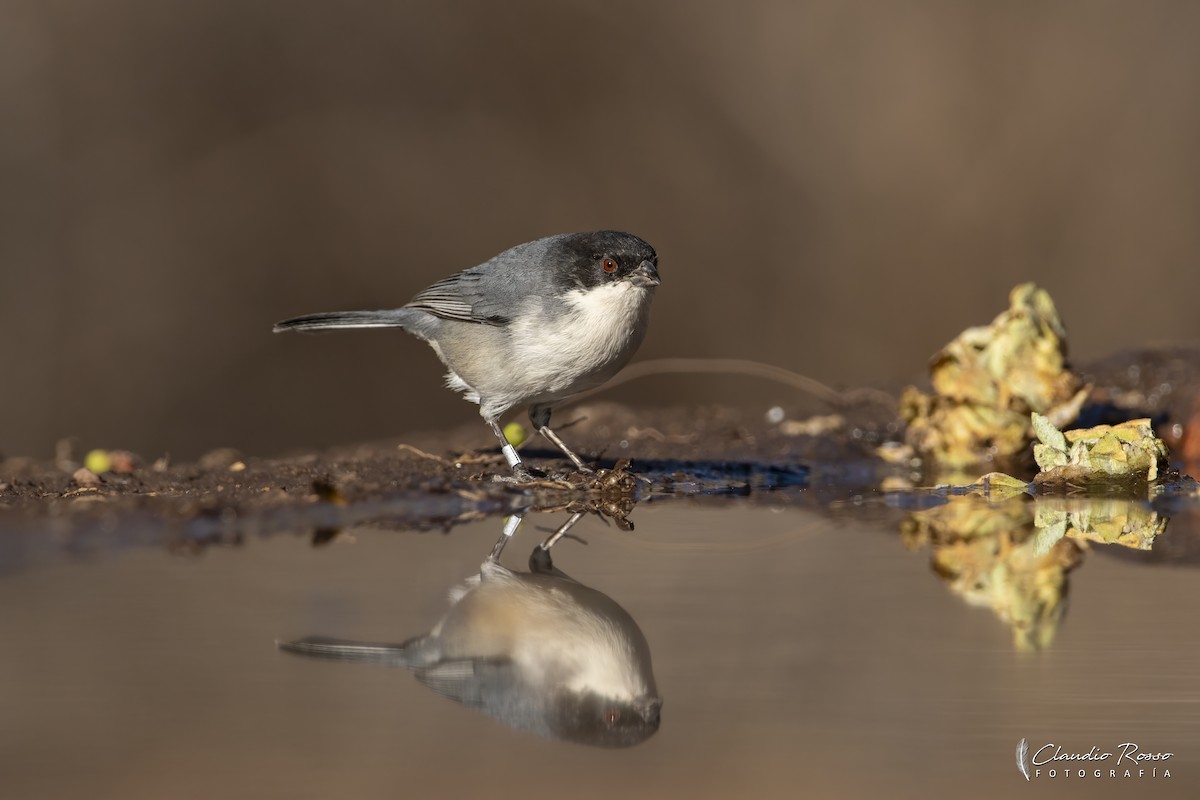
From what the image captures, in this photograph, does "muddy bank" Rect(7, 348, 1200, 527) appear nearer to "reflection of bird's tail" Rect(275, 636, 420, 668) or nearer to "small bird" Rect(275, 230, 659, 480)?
"small bird" Rect(275, 230, 659, 480)

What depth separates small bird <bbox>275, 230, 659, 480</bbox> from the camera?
4.76 meters

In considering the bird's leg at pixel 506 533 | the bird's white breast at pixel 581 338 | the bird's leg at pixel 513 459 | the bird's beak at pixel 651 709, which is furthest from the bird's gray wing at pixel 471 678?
the bird's white breast at pixel 581 338

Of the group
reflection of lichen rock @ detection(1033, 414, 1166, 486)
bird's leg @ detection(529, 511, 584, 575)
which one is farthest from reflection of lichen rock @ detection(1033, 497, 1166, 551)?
bird's leg @ detection(529, 511, 584, 575)

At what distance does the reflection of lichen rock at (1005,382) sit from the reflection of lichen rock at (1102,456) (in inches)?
17.0

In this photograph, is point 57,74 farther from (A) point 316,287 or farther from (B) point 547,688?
(B) point 547,688

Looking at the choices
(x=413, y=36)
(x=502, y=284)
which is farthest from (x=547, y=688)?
(x=413, y=36)

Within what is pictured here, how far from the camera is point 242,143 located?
36.2 ft

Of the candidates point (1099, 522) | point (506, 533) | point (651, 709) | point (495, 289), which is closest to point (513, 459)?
point (495, 289)

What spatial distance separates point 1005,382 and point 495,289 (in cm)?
213

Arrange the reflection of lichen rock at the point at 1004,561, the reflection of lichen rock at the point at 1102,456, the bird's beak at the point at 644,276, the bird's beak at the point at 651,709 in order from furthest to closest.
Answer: the bird's beak at the point at 644,276, the reflection of lichen rock at the point at 1102,456, the reflection of lichen rock at the point at 1004,561, the bird's beak at the point at 651,709

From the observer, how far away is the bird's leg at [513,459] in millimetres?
4539

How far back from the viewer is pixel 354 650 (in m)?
2.33

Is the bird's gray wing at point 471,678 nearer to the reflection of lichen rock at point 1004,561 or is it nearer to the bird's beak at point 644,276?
the reflection of lichen rock at point 1004,561

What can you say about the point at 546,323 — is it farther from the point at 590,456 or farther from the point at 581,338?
the point at 590,456
